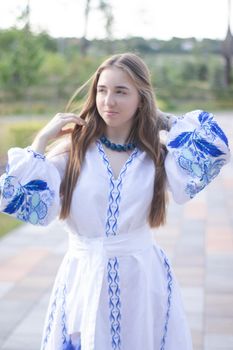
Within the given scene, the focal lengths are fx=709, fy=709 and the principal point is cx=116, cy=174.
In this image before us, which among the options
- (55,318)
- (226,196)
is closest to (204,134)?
(55,318)

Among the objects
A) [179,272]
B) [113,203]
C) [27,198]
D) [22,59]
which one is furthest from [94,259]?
[22,59]

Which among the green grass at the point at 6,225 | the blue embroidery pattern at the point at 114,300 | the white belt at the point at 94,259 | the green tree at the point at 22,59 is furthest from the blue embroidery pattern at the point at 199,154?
the green tree at the point at 22,59

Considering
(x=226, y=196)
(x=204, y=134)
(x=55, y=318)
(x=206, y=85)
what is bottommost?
(x=206, y=85)

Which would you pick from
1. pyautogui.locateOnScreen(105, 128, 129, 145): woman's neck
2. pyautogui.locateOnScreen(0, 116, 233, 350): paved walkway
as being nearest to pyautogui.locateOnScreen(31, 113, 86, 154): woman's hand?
pyautogui.locateOnScreen(105, 128, 129, 145): woman's neck

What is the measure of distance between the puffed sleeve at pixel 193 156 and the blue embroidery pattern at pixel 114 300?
33 centimetres

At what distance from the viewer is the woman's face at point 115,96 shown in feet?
7.71

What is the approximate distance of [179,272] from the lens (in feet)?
18.8

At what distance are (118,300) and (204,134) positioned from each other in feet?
2.06

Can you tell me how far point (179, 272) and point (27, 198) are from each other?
3.60 meters

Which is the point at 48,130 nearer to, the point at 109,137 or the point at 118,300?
the point at 109,137

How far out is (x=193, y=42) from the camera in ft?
164

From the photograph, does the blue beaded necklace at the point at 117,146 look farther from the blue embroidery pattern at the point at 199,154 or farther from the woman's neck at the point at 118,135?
the blue embroidery pattern at the point at 199,154

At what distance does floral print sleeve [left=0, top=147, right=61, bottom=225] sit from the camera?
89.9 inches

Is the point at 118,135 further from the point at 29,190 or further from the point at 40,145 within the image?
Answer: the point at 29,190
